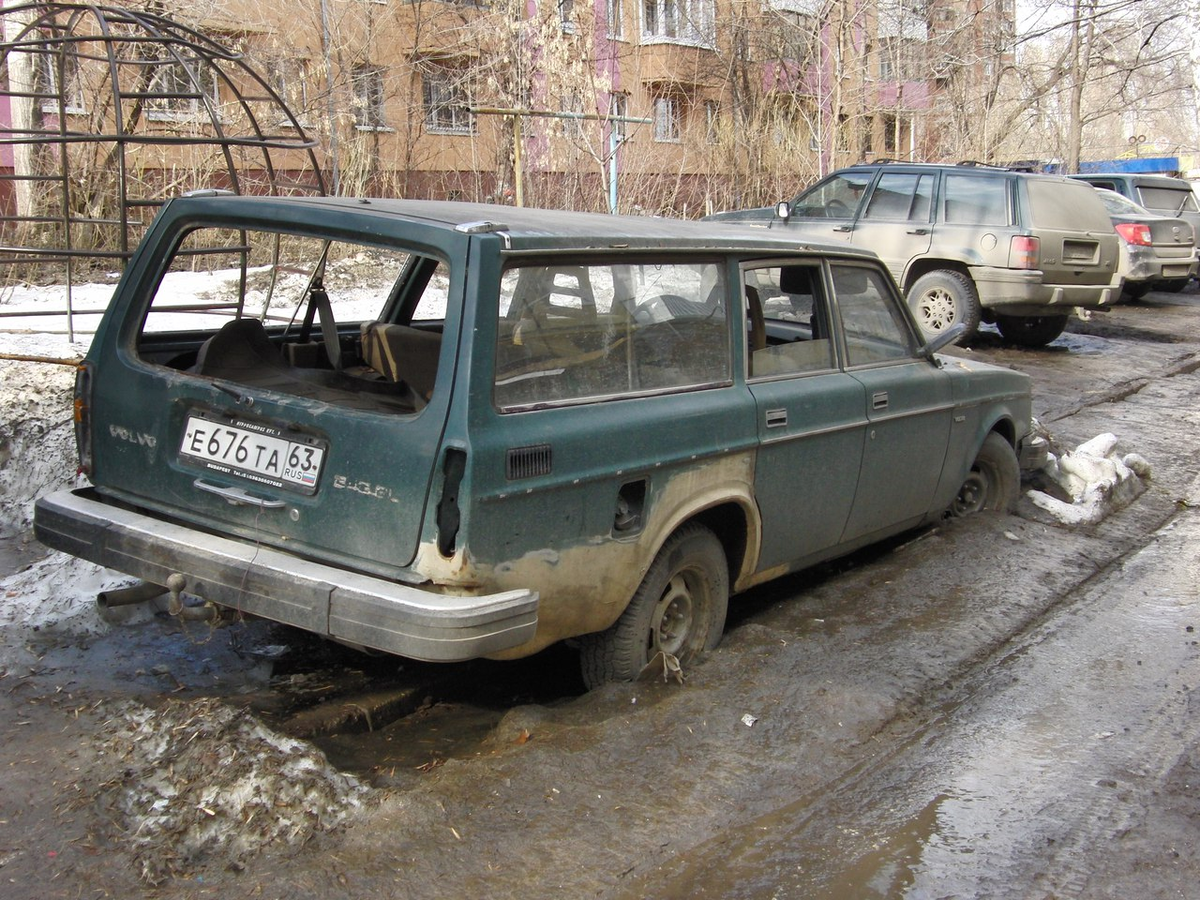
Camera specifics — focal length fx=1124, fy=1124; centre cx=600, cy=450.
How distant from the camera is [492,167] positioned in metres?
21.9

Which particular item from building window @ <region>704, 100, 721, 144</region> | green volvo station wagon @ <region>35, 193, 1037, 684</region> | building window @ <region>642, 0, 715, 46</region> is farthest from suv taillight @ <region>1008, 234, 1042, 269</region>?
A: building window @ <region>642, 0, 715, 46</region>

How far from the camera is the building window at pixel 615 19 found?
23141 millimetres

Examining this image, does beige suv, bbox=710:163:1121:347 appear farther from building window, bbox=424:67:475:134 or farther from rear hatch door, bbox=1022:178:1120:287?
building window, bbox=424:67:475:134

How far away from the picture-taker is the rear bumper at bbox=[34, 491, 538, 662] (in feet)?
10.4

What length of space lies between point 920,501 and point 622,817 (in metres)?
2.78

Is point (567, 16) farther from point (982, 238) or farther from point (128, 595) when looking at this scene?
point (128, 595)

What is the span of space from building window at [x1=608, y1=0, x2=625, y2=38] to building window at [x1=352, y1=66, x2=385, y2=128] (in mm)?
4866

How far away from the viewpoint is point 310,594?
10.8ft

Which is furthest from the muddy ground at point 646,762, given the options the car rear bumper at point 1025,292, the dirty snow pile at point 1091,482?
the car rear bumper at point 1025,292

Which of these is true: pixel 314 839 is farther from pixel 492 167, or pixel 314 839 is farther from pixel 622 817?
pixel 492 167

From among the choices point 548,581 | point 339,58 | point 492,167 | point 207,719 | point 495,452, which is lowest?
point 207,719

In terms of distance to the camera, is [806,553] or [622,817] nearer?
[622,817]

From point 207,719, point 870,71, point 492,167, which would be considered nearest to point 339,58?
point 492,167

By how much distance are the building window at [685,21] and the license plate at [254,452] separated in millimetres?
25269
